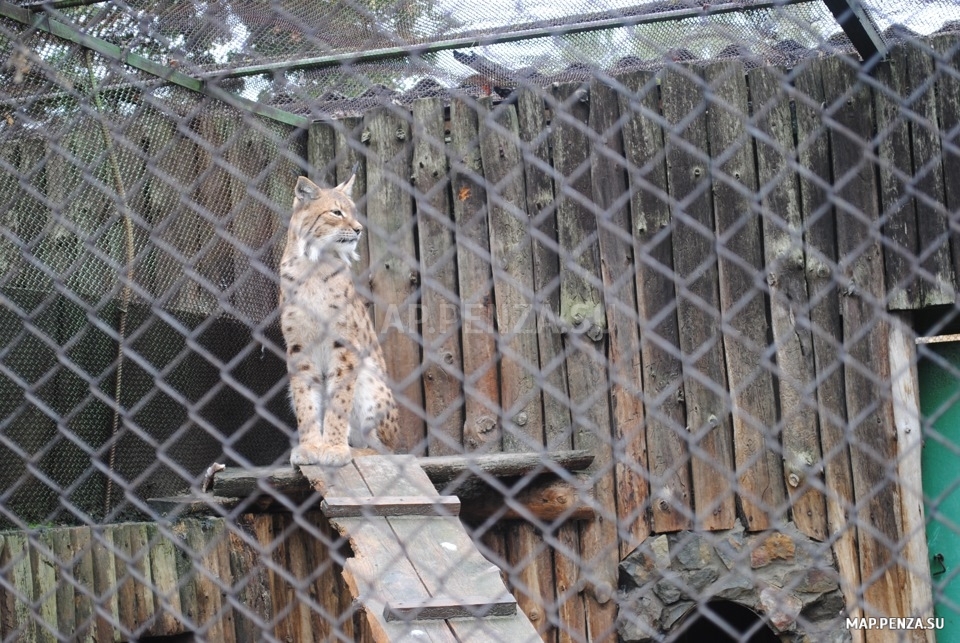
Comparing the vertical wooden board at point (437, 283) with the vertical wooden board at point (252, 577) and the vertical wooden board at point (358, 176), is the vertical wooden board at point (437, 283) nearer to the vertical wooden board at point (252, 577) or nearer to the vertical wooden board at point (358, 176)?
the vertical wooden board at point (358, 176)

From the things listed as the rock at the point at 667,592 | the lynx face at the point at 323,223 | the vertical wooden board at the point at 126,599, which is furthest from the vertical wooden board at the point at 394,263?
the vertical wooden board at the point at 126,599

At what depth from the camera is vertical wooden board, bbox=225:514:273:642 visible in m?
5.16

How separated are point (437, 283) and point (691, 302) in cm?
133

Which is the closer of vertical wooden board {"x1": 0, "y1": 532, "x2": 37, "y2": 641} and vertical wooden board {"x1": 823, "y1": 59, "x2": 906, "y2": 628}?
vertical wooden board {"x1": 0, "y1": 532, "x2": 37, "y2": 641}

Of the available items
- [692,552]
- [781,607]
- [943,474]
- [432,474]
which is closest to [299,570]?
[432,474]

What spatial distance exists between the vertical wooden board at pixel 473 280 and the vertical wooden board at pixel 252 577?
114 cm

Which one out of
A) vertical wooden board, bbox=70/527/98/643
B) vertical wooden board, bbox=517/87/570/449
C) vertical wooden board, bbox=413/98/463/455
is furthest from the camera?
vertical wooden board, bbox=413/98/463/455

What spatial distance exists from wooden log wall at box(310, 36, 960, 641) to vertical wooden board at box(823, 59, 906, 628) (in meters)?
0.01

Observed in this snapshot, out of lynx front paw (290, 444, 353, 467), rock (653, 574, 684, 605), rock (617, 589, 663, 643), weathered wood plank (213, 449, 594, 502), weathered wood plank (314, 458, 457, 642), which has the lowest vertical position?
rock (617, 589, 663, 643)

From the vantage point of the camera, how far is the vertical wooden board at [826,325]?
16.9 ft

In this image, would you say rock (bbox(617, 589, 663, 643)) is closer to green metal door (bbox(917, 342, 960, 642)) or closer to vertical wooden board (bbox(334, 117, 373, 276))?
green metal door (bbox(917, 342, 960, 642))

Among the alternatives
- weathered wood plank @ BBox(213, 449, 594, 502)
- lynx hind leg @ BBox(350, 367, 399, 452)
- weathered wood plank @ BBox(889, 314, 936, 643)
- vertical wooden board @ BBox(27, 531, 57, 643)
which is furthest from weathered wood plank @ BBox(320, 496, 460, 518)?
weathered wood plank @ BBox(889, 314, 936, 643)

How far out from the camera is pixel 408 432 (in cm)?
578

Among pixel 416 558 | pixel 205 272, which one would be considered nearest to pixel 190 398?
pixel 205 272
